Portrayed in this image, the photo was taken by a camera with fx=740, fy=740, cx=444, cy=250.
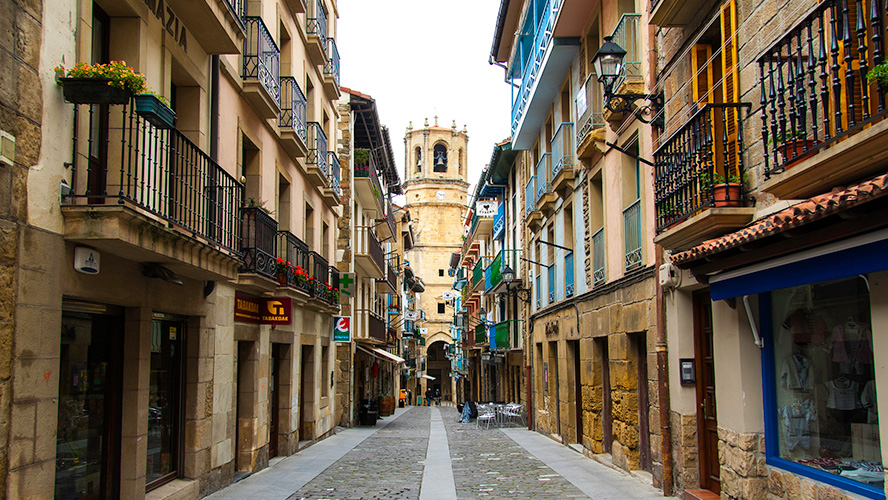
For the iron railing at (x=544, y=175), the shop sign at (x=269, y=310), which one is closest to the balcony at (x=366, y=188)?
the iron railing at (x=544, y=175)

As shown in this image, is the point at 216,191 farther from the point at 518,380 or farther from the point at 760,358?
the point at 518,380

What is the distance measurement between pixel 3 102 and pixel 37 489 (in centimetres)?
277

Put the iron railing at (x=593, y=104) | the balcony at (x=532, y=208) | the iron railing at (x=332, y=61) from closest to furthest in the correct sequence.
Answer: the iron railing at (x=593, y=104) → the iron railing at (x=332, y=61) → the balcony at (x=532, y=208)

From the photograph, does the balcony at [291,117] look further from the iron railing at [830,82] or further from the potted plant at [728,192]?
the iron railing at [830,82]

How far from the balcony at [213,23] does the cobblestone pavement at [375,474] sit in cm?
574

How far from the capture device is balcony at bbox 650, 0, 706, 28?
26.1 ft

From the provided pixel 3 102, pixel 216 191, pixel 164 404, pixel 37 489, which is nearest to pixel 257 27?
pixel 216 191

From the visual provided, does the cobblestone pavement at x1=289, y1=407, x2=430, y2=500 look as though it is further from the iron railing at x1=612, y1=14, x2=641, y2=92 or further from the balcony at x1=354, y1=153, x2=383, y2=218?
the balcony at x1=354, y1=153, x2=383, y2=218

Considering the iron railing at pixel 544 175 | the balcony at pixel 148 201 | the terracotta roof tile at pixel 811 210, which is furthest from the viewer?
the iron railing at pixel 544 175

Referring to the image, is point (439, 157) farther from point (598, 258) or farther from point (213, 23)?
point (213, 23)

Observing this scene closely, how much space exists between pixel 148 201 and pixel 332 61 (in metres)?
13.5

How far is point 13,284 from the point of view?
5.19 m

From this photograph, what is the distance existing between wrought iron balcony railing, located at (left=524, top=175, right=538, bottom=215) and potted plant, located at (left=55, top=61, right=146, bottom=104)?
15.0 meters

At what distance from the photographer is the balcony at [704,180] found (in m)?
6.88
